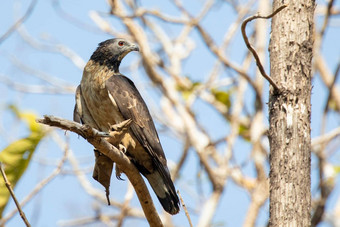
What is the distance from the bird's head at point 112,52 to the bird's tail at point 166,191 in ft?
4.69

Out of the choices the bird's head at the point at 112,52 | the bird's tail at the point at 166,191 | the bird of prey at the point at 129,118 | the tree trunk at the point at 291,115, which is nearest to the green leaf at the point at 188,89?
the bird's head at the point at 112,52

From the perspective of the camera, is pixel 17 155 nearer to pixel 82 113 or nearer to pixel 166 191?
pixel 82 113

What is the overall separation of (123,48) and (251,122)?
3.57m

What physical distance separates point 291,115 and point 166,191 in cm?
190

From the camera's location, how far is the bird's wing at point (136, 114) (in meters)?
5.52

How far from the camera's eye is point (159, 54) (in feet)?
33.7

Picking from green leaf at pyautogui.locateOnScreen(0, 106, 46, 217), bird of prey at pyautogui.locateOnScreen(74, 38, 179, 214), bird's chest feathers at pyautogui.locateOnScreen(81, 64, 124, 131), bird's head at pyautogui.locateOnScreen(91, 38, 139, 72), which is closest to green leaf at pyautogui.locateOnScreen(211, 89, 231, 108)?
bird's head at pyautogui.locateOnScreen(91, 38, 139, 72)

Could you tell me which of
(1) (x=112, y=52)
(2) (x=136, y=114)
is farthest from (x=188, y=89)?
(2) (x=136, y=114)

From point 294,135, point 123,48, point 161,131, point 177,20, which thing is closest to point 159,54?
point 161,131

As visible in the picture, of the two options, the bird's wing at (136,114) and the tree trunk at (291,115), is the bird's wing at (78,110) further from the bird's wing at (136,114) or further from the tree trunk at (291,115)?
the tree trunk at (291,115)

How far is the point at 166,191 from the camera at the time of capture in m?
5.43

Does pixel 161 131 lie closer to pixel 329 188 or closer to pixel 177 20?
pixel 177 20

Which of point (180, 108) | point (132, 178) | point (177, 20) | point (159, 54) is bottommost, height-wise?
point (132, 178)

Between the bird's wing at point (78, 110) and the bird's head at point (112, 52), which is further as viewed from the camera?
the bird's head at point (112, 52)
